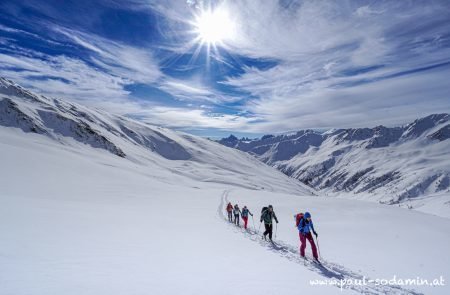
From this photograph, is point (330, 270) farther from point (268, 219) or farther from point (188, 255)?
point (268, 219)

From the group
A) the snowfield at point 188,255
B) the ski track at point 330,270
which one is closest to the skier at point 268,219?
the ski track at point 330,270

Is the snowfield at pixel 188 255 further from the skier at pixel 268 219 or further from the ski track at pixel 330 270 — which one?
the skier at pixel 268 219

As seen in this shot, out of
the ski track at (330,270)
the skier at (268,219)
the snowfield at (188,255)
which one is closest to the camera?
the snowfield at (188,255)

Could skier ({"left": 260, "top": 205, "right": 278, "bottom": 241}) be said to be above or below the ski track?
above

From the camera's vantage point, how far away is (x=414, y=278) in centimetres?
1254

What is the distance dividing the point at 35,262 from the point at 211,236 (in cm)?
1105

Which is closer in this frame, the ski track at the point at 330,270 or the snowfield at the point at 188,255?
the snowfield at the point at 188,255

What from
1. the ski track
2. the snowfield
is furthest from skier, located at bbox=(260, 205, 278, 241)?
the snowfield

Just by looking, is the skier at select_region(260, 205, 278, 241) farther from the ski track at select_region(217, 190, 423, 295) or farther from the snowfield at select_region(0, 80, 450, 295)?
the snowfield at select_region(0, 80, 450, 295)

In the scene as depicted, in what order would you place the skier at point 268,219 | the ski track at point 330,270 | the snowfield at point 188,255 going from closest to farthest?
the snowfield at point 188,255 < the ski track at point 330,270 < the skier at point 268,219

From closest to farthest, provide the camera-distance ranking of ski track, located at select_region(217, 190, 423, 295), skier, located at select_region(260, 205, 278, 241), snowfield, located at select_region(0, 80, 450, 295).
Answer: snowfield, located at select_region(0, 80, 450, 295)
ski track, located at select_region(217, 190, 423, 295)
skier, located at select_region(260, 205, 278, 241)

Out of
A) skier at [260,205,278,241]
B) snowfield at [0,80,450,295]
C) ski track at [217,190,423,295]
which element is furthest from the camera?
skier at [260,205,278,241]

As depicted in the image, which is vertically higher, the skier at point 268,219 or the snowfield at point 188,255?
the skier at point 268,219

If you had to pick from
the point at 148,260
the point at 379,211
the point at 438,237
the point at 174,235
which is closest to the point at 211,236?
the point at 174,235
